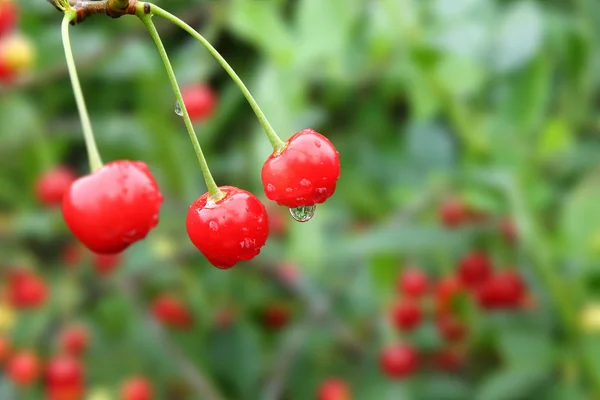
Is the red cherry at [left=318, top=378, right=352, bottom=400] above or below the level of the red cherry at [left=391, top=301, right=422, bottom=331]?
below

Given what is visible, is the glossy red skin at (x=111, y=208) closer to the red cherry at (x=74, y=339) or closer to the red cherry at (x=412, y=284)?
the red cherry at (x=412, y=284)

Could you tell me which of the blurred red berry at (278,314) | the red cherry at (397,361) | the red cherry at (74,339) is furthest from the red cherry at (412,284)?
the red cherry at (74,339)

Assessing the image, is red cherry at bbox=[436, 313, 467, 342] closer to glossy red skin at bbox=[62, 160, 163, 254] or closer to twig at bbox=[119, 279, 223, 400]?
twig at bbox=[119, 279, 223, 400]

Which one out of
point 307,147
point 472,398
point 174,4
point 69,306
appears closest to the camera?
point 307,147

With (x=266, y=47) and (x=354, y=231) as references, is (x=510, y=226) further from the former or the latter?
(x=266, y=47)

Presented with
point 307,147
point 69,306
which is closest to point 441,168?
point 69,306

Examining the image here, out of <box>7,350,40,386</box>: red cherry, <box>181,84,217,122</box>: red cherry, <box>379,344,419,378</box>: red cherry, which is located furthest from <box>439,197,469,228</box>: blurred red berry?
<box>7,350,40,386</box>: red cherry

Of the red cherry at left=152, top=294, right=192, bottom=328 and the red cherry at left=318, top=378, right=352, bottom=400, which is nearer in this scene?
the red cherry at left=318, top=378, right=352, bottom=400
